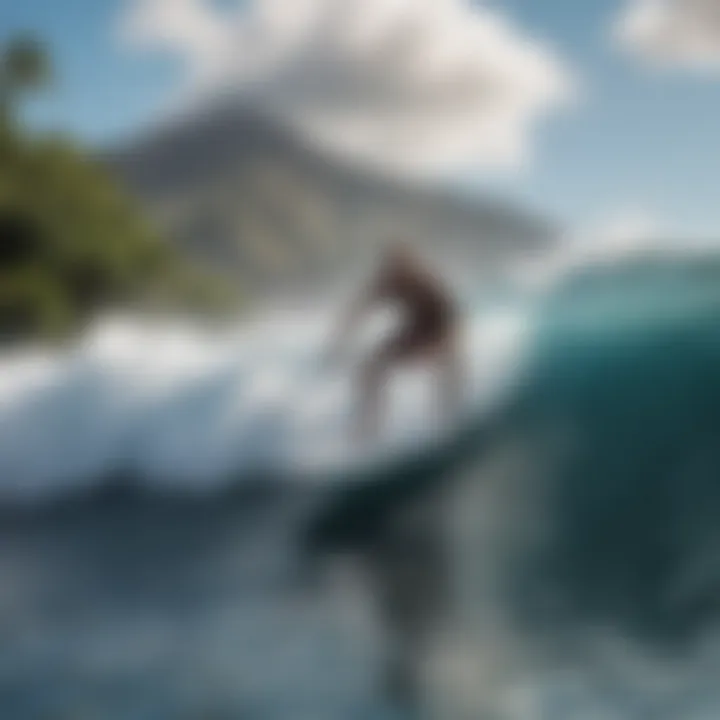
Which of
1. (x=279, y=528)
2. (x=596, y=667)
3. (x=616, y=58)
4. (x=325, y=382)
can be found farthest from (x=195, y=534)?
(x=616, y=58)

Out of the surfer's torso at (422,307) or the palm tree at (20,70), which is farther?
the palm tree at (20,70)

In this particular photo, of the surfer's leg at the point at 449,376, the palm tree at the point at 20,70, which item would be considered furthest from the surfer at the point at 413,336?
the palm tree at the point at 20,70

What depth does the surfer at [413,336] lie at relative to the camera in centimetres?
137

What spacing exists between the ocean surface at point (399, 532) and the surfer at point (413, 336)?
2 centimetres

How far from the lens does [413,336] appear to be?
4.49ft

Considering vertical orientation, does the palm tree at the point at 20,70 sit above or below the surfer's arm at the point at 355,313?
above

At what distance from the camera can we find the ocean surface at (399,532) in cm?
130

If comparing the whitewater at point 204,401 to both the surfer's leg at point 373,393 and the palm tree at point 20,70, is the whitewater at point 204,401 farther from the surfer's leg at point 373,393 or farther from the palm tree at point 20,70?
the palm tree at point 20,70

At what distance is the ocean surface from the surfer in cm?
2

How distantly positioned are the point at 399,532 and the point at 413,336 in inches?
8.8

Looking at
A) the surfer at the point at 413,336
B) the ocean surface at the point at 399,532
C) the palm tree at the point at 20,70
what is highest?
the palm tree at the point at 20,70

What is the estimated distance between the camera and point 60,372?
1445 mm

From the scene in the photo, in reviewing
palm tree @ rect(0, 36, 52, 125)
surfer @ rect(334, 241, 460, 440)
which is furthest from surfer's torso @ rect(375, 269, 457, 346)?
palm tree @ rect(0, 36, 52, 125)

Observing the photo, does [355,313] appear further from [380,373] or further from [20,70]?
[20,70]
